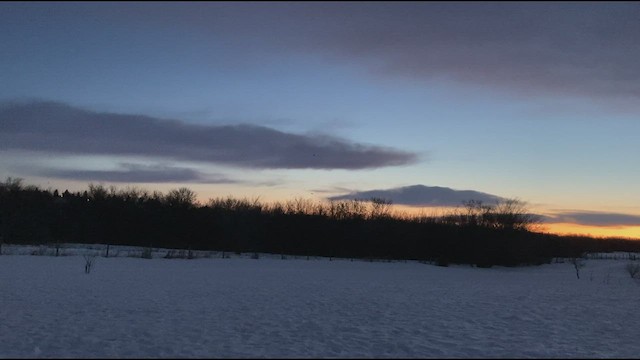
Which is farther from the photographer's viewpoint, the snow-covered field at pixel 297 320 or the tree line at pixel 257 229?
the tree line at pixel 257 229

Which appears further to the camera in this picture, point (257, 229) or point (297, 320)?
point (257, 229)

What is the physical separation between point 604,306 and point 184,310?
14205mm

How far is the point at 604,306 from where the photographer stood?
66.5 ft

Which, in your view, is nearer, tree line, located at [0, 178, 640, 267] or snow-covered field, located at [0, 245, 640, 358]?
snow-covered field, located at [0, 245, 640, 358]

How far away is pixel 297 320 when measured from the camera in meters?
15.0

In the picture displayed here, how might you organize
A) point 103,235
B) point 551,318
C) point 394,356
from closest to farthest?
point 394,356
point 551,318
point 103,235

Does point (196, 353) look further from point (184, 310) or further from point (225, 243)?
point (225, 243)

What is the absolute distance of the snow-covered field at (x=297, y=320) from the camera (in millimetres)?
11414

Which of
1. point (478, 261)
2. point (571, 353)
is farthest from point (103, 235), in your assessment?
point (571, 353)

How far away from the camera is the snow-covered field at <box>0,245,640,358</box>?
1141 cm

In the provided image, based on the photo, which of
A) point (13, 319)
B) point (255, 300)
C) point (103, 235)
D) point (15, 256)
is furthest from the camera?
point (103, 235)

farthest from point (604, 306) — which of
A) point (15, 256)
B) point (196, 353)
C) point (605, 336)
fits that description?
point (15, 256)

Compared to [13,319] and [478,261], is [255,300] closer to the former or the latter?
[13,319]

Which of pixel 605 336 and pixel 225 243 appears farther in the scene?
pixel 225 243
